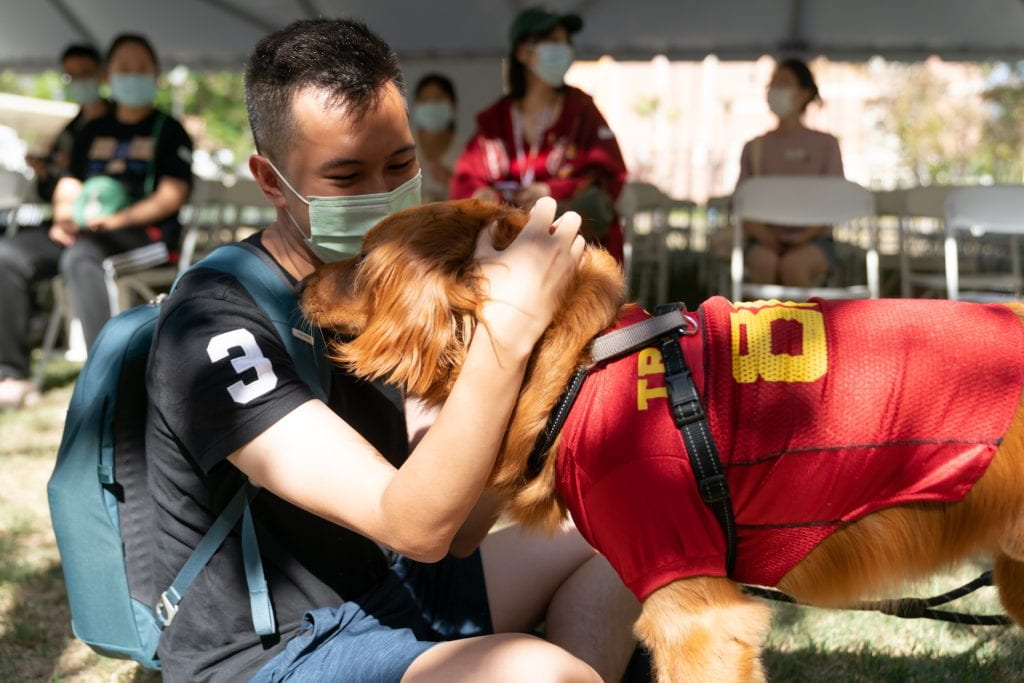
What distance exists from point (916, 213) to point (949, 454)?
24.4 ft

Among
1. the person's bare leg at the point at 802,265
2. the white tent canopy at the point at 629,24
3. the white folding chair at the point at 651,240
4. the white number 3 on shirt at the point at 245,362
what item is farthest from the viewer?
the white tent canopy at the point at 629,24

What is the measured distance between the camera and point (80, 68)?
7.23 m

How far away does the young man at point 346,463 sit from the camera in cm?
159

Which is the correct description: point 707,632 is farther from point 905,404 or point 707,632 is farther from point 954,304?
point 954,304

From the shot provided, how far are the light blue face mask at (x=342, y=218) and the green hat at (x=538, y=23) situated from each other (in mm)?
3879

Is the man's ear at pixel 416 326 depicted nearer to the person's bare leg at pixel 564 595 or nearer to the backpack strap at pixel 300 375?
the backpack strap at pixel 300 375

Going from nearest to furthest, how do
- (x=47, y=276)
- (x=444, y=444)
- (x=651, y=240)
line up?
(x=444, y=444)
(x=47, y=276)
(x=651, y=240)

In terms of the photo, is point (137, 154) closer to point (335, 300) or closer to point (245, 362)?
point (335, 300)

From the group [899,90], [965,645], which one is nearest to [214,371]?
[965,645]

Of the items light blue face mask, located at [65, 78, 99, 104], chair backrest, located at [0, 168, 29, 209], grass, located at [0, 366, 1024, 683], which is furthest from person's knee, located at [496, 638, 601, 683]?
chair backrest, located at [0, 168, 29, 209]

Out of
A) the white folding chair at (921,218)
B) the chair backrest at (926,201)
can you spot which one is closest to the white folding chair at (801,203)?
the white folding chair at (921,218)

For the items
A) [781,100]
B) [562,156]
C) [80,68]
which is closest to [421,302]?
[562,156]

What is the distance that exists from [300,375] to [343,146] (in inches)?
20.1

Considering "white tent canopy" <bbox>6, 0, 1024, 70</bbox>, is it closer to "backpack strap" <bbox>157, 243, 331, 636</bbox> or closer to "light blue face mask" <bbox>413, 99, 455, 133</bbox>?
"light blue face mask" <bbox>413, 99, 455, 133</bbox>
